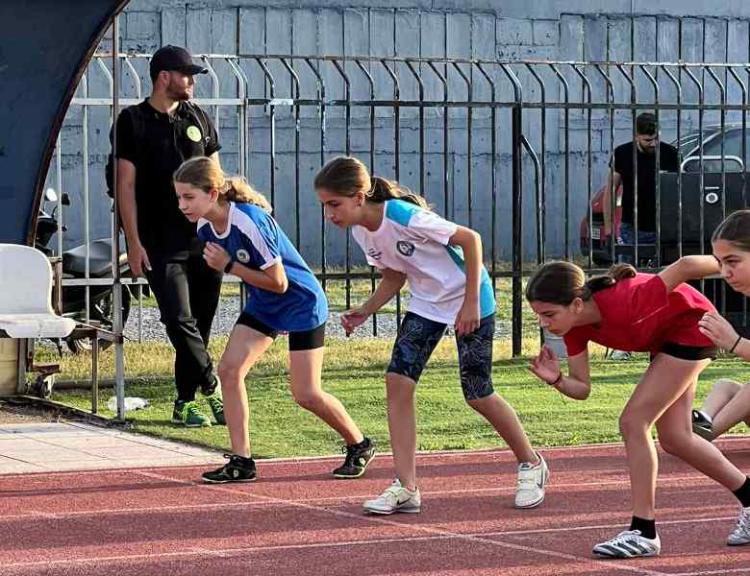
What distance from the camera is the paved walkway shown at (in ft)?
30.6

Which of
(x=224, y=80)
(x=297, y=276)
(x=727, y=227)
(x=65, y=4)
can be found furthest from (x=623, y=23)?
(x=727, y=227)

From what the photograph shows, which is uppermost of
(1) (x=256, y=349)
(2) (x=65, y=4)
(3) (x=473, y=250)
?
(2) (x=65, y=4)

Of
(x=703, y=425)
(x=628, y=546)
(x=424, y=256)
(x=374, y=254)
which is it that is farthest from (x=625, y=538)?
(x=703, y=425)

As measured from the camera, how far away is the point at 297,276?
345 inches

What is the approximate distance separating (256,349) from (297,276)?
0.42 meters

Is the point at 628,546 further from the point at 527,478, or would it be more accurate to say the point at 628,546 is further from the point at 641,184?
the point at 641,184

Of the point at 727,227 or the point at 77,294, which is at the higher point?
the point at 727,227

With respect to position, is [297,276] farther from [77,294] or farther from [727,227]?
[77,294]

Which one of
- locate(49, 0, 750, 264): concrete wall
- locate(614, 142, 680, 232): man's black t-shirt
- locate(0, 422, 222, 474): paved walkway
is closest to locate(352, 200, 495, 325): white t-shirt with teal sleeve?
locate(0, 422, 222, 474): paved walkway

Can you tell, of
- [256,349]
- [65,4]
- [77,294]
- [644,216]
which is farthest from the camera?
[644,216]

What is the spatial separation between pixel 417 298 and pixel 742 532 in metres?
1.86

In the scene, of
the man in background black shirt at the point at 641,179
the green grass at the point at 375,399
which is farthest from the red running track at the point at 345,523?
the man in background black shirt at the point at 641,179

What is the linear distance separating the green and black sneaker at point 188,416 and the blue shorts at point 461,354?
111 inches

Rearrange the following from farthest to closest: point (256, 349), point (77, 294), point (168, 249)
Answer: point (77, 294) → point (168, 249) → point (256, 349)
